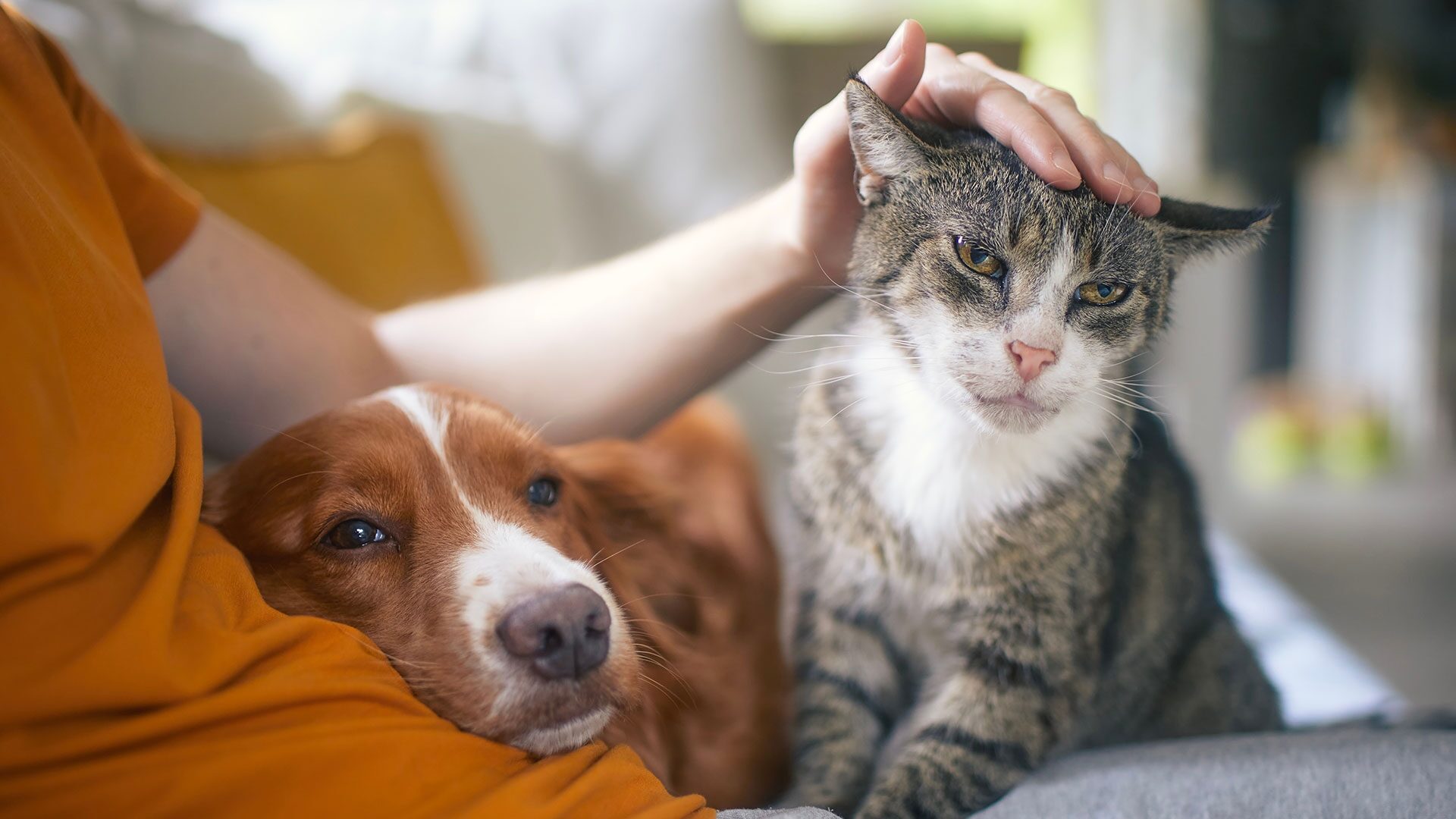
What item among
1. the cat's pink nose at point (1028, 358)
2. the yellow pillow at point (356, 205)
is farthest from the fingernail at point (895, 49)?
the yellow pillow at point (356, 205)

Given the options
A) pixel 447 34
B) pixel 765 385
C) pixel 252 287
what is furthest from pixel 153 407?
pixel 447 34

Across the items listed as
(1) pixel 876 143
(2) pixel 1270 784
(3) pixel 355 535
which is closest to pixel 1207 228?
(1) pixel 876 143

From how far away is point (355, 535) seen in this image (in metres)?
0.91

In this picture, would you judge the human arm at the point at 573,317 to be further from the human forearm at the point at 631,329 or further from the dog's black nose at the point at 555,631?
the dog's black nose at the point at 555,631

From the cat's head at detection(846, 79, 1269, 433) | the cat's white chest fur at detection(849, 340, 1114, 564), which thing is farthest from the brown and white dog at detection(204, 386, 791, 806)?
the cat's head at detection(846, 79, 1269, 433)

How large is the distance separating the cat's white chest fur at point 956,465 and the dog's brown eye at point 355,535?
1.87 feet

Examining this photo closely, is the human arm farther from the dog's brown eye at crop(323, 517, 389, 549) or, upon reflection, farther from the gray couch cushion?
the gray couch cushion

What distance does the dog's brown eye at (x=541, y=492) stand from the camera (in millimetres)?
1016

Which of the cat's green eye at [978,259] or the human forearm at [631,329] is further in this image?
the human forearm at [631,329]

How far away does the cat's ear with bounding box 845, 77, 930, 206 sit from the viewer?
0.96 meters

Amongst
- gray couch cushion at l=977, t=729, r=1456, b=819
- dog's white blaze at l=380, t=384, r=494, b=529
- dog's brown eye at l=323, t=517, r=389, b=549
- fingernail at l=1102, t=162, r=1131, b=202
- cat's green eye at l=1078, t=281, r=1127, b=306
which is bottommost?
gray couch cushion at l=977, t=729, r=1456, b=819

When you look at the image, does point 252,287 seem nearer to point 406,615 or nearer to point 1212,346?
point 406,615

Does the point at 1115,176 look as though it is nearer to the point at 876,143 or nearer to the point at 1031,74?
the point at 876,143

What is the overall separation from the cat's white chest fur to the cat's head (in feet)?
0.24
